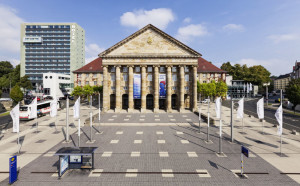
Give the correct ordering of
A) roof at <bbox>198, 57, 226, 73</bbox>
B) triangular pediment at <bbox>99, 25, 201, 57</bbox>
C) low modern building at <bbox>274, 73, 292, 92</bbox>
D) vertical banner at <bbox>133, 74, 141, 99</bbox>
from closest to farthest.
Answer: triangular pediment at <bbox>99, 25, 201, 57</bbox> < vertical banner at <bbox>133, 74, 141, 99</bbox> < roof at <bbox>198, 57, 226, 73</bbox> < low modern building at <bbox>274, 73, 292, 92</bbox>

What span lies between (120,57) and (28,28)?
12023cm

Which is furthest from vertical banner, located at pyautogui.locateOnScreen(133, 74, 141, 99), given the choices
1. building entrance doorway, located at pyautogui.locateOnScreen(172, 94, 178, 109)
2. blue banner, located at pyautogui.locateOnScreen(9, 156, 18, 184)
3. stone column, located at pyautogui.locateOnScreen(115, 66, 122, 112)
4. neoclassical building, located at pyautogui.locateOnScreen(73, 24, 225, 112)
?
blue banner, located at pyautogui.locateOnScreen(9, 156, 18, 184)

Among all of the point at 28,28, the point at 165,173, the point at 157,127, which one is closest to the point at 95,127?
the point at 157,127

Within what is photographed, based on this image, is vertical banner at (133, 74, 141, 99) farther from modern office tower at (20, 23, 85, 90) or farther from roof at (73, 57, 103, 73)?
modern office tower at (20, 23, 85, 90)

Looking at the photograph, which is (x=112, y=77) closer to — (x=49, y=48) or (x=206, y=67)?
(x=206, y=67)

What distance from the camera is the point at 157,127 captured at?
94.8ft

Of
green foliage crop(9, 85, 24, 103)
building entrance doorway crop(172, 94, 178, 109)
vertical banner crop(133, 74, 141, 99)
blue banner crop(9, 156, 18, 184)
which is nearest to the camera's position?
blue banner crop(9, 156, 18, 184)

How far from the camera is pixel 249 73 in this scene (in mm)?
96375

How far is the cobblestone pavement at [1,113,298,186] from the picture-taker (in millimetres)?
12375

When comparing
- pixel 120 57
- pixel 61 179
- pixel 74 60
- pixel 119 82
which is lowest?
pixel 61 179

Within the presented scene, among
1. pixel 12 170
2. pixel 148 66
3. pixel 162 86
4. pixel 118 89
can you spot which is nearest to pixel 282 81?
pixel 162 86

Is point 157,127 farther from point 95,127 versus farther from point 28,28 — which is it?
point 28,28

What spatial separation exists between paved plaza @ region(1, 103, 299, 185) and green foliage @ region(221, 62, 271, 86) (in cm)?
8465

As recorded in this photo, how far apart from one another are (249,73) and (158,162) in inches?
3974
